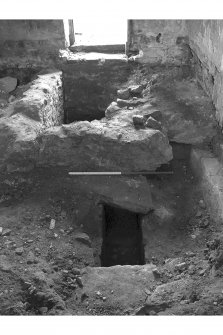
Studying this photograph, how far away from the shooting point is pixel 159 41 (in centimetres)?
635

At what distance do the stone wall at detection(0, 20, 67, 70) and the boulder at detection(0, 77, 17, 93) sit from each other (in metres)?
0.40

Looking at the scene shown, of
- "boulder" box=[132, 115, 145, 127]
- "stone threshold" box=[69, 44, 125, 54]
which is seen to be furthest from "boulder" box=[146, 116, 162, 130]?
"stone threshold" box=[69, 44, 125, 54]

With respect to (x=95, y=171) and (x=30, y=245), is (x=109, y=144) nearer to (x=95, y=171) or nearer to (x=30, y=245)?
(x=95, y=171)

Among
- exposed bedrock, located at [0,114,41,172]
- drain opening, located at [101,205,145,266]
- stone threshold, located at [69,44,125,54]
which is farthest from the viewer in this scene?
stone threshold, located at [69,44,125,54]

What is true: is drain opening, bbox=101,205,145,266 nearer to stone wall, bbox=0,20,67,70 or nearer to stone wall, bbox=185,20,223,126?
stone wall, bbox=185,20,223,126

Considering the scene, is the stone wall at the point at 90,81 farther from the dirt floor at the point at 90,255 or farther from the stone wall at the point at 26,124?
the dirt floor at the point at 90,255

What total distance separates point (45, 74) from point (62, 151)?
2416 mm

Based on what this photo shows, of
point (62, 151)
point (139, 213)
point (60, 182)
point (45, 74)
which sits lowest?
point (139, 213)

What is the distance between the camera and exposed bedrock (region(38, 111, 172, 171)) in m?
4.45

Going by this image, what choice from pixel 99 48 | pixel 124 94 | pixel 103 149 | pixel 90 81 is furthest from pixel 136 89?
pixel 103 149

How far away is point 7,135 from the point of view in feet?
14.8

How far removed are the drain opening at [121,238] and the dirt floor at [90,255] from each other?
33 centimetres

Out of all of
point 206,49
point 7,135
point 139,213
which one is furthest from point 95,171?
point 206,49

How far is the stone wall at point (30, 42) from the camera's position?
6.33 meters
